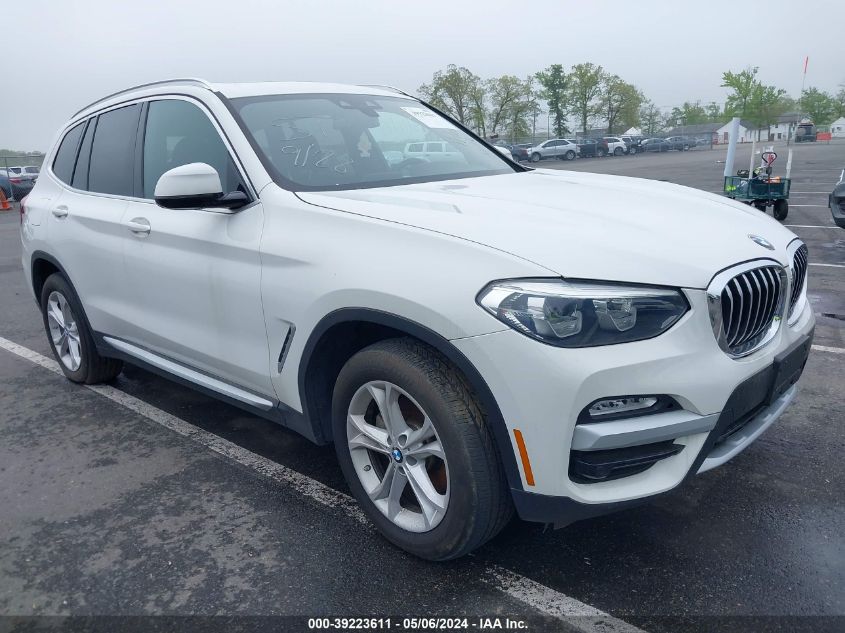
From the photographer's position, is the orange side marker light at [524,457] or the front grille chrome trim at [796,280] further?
the front grille chrome trim at [796,280]

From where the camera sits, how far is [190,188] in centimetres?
292

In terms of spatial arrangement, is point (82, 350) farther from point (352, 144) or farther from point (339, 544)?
point (339, 544)

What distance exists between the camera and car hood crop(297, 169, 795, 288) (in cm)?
226

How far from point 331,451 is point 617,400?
1995 mm

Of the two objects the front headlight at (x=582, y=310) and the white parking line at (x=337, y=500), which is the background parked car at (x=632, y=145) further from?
the front headlight at (x=582, y=310)

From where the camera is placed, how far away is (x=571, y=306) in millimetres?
2168

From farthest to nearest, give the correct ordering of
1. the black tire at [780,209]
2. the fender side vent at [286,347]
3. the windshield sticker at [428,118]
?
1. the black tire at [780,209]
2. the windshield sticker at [428,118]
3. the fender side vent at [286,347]

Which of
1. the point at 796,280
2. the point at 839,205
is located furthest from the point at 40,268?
the point at 839,205

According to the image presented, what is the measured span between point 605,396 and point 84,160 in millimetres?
3702

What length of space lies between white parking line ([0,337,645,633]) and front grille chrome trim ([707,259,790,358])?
3.24 ft

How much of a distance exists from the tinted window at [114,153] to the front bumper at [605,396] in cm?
260

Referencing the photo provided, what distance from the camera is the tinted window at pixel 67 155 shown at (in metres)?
4.60

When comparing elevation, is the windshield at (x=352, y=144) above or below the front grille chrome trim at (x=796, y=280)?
above

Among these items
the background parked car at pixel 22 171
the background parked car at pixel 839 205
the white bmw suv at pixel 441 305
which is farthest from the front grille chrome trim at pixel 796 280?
the background parked car at pixel 22 171
